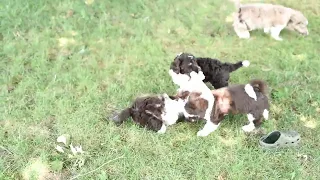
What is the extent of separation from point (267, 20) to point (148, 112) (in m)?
2.16

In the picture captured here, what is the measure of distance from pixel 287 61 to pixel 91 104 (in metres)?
2.23

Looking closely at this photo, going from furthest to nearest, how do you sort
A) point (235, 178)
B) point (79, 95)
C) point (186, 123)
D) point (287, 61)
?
point (287, 61) < point (79, 95) < point (186, 123) < point (235, 178)

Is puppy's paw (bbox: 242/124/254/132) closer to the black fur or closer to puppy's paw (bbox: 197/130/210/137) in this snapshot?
puppy's paw (bbox: 197/130/210/137)

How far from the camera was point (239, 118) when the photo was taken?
163 inches

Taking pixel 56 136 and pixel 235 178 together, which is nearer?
pixel 235 178

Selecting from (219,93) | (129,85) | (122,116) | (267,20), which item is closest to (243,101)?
(219,93)

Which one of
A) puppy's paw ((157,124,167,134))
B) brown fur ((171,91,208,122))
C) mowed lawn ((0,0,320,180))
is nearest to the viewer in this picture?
mowed lawn ((0,0,320,180))

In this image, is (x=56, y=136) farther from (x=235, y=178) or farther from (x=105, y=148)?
(x=235, y=178)

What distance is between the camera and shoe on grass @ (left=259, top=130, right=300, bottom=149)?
12.4 ft

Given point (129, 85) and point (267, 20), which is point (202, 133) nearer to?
point (129, 85)

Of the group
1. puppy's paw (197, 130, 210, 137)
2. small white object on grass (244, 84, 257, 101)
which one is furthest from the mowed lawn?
small white object on grass (244, 84, 257, 101)

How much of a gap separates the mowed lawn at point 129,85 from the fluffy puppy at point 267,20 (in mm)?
134

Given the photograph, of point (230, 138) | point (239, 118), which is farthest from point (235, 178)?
point (239, 118)

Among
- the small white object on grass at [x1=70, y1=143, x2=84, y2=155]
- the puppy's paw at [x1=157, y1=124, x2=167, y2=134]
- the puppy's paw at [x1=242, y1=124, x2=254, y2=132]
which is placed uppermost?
the small white object on grass at [x1=70, y1=143, x2=84, y2=155]
